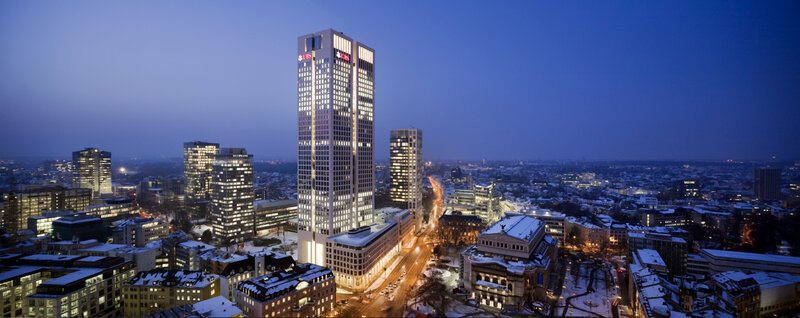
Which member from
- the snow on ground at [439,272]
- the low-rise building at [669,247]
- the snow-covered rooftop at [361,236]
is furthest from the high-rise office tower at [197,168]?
the low-rise building at [669,247]

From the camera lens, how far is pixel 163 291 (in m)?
59.5

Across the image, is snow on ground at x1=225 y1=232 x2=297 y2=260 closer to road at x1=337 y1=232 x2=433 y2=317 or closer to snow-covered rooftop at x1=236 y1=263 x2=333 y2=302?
road at x1=337 y1=232 x2=433 y2=317

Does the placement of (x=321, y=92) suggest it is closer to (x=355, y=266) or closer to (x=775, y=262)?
(x=355, y=266)

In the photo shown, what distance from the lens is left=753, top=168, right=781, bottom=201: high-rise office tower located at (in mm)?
145500

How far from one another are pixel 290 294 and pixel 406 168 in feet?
285

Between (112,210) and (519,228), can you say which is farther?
(112,210)

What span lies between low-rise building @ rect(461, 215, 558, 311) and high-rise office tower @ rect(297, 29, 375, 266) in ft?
111

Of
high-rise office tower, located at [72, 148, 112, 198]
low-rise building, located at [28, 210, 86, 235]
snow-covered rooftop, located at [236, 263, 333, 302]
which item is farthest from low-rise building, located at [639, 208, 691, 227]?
high-rise office tower, located at [72, 148, 112, 198]

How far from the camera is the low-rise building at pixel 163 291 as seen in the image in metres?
58.6

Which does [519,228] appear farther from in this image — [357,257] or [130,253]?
[130,253]

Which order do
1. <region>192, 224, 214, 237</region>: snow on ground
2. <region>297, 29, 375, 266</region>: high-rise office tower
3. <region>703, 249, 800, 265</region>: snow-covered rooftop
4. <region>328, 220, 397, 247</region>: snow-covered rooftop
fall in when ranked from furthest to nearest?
<region>192, 224, 214, 237</region>: snow on ground
<region>297, 29, 375, 266</region>: high-rise office tower
<region>328, 220, 397, 247</region>: snow-covered rooftop
<region>703, 249, 800, 265</region>: snow-covered rooftop

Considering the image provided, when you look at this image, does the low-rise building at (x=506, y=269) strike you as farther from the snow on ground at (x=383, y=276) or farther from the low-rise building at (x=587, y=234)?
the low-rise building at (x=587, y=234)

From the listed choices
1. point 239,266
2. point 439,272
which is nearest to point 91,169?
point 239,266

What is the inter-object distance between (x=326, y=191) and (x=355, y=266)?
21523 mm
